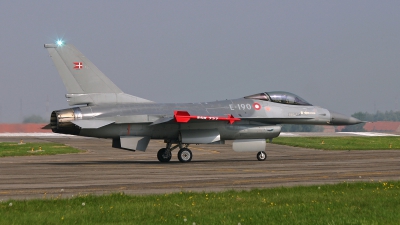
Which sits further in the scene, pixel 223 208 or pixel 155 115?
pixel 155 115

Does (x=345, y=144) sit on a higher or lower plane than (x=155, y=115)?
lower

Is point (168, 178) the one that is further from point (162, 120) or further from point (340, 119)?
point (340, 119)

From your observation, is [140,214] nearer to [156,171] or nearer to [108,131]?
[156,171]

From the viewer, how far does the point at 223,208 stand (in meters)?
12.0

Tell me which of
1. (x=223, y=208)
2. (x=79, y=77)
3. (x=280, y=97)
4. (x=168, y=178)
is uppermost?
(x=79, y=77)

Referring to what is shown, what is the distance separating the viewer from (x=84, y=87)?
2700 centimetres

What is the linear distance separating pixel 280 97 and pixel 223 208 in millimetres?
18988

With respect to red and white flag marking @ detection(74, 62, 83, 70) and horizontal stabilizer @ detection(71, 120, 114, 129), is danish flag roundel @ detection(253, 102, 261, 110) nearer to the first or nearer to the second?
horizontal stabilizer @ detection(71, 120, 114, 129)

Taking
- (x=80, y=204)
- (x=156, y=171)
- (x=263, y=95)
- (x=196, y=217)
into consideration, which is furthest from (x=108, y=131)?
(x=196, y=217)

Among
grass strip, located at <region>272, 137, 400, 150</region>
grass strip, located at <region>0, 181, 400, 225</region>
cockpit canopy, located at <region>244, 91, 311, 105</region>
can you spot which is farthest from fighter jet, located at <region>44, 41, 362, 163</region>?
grass strip, located at <region>0, 181, 400, 225</region>

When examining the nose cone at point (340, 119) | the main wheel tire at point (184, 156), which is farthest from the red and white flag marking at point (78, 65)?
the nose cone at point (340, 119)

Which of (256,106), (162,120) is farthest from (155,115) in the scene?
(256,106)

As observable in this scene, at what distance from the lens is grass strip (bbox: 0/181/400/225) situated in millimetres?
10602

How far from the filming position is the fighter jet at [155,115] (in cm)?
2653
